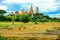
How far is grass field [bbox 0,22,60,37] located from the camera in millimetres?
3445

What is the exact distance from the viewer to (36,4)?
3568mm

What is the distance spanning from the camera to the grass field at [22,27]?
345 cm

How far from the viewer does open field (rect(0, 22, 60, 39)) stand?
3.44 meters

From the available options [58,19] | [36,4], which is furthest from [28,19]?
[58,19]

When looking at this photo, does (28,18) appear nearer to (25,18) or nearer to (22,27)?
(25,18)

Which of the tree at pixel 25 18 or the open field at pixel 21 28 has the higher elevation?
the tree at pixel 25 18

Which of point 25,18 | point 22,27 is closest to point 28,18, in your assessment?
point 25,18

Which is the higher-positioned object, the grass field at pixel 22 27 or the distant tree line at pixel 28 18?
the distant tree line at pixel 28 18

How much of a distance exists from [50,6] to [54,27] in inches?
18.1

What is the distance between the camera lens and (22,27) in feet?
11.4

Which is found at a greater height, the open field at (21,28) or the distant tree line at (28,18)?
the distant tree line at (28,18)

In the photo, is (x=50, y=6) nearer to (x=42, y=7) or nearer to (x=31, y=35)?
(x=42, y=7)

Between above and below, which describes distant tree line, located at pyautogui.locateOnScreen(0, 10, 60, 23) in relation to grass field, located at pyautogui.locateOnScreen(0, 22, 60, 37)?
above

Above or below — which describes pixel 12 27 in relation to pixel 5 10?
below
